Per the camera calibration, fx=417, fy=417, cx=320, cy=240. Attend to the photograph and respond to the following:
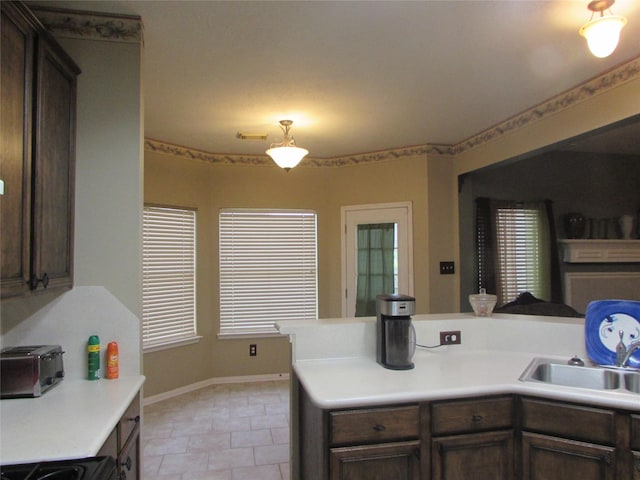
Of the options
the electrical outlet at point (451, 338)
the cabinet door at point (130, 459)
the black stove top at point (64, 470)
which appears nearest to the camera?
the black stove top at point (64, 470)

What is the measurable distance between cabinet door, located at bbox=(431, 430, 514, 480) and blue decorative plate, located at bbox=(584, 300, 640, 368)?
78 centimetres

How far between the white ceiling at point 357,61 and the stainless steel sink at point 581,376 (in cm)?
185

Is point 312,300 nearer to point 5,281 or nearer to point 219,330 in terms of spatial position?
point 219,330

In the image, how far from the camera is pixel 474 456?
75.8 inches

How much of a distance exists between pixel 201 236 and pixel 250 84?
7.47 feet

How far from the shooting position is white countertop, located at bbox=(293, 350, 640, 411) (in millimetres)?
1822

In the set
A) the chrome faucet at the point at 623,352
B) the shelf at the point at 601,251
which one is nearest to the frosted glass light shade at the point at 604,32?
the chrome faucet at the point at 623,352

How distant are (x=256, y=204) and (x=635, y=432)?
4057mm

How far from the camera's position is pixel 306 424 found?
2174 millimetres

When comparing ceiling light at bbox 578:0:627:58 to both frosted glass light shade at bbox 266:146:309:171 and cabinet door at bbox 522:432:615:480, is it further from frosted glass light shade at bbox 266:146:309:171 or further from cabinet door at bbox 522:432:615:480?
frosted glass light shade at bbox 266:146:309:171

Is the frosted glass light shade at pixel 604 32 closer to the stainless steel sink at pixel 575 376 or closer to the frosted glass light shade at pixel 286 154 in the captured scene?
the stainless steel sink at pixel 575 376

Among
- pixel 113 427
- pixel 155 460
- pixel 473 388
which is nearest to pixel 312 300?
pixel 155 460

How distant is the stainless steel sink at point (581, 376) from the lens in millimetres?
2111

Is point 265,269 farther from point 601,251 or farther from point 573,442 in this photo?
point 601,251
